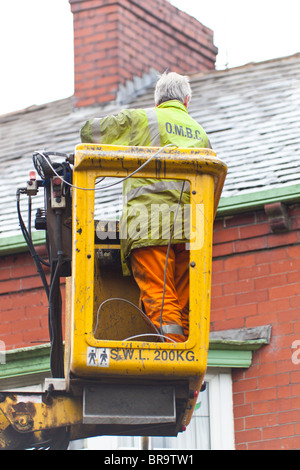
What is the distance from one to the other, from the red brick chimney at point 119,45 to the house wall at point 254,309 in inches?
148

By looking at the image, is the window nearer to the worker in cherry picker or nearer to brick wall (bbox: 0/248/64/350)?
brick wall (bbox: 0/248/64/350)

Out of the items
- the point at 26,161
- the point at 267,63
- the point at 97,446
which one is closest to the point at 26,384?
the point at 97,446

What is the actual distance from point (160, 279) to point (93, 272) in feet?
1.56

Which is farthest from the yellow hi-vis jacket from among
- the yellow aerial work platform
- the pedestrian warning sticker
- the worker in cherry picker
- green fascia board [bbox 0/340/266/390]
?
green fascia board [bbox 0/340/266/390]

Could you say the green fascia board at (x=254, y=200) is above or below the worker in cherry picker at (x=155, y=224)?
above

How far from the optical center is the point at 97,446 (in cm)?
972

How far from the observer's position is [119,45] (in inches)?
568

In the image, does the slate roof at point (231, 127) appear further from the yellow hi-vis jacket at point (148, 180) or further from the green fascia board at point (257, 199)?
the yellow hi-vis jacket at point (148, 180)

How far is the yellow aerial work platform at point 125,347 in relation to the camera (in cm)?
607

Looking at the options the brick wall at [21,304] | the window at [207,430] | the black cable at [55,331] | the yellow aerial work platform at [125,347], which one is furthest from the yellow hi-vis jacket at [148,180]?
the brick wall at [21,304]

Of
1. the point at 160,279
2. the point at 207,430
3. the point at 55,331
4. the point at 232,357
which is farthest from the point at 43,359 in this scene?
the point at 160,279

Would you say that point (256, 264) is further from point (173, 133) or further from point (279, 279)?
point (173, 133)

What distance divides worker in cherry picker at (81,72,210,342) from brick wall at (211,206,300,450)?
10.7 feet

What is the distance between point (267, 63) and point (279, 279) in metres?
4.24
